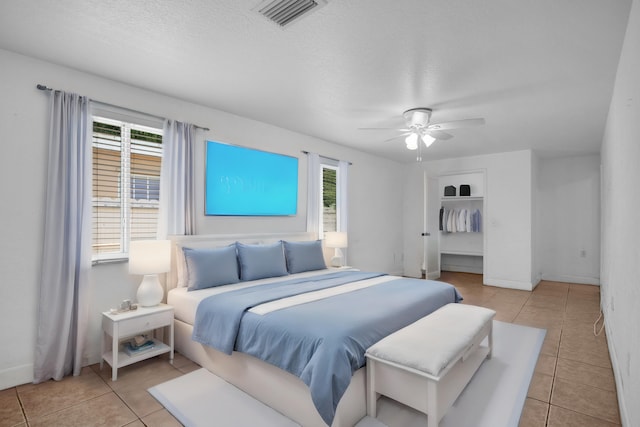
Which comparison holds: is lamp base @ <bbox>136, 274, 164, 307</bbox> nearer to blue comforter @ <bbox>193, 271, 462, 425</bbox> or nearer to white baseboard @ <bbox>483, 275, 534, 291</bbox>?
blue comforter @ <bbox>193, 271, 462, 425</bbox>

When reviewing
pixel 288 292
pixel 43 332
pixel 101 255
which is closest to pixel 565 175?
pixel 288 292

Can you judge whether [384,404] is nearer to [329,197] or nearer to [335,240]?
[335,240]

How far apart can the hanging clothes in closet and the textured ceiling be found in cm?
345

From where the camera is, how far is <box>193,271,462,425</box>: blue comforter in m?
1.89

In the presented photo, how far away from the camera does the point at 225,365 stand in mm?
2629

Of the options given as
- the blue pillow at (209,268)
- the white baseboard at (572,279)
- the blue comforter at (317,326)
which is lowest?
the white baseboard at (572,279)

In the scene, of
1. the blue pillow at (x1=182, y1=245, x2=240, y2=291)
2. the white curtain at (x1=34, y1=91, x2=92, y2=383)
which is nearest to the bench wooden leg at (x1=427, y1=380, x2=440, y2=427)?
the blue pillow at (x1=182, y1=245, x2=240, y2=291)

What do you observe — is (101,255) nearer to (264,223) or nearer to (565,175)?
(264,223)

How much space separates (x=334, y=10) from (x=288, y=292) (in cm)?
218

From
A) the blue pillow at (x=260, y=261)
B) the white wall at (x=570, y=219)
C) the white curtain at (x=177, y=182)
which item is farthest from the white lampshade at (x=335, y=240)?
the white wall at (x=570, y=219)

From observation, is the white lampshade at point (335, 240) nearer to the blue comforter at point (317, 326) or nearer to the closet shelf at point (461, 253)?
the blue comforter at point (317, 326)

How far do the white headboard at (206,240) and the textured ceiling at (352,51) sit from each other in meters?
1.51

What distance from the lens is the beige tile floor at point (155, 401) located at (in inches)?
83.8

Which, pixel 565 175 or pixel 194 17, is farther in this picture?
pixel 565 175
